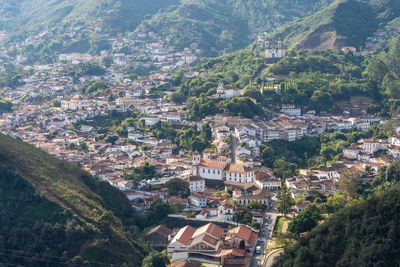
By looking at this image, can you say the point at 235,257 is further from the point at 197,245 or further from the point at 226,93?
the point at 226,93

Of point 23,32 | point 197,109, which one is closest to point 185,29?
point 23,32

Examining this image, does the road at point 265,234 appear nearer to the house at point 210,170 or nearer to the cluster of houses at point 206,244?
the cluster of houses at point 206,244

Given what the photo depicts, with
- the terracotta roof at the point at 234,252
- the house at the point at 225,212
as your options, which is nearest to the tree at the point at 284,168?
the house at the point at 225,212

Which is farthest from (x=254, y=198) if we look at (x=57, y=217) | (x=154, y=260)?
(x=57, y=217)

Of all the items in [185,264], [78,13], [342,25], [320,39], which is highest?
[78,13]

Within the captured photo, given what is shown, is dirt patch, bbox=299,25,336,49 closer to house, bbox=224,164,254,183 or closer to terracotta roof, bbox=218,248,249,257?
house, bbox=224,164,254,183

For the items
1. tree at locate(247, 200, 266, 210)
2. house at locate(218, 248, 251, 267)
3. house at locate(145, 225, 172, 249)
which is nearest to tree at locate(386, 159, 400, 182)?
tree at locate(247, 200, 266, 210)
